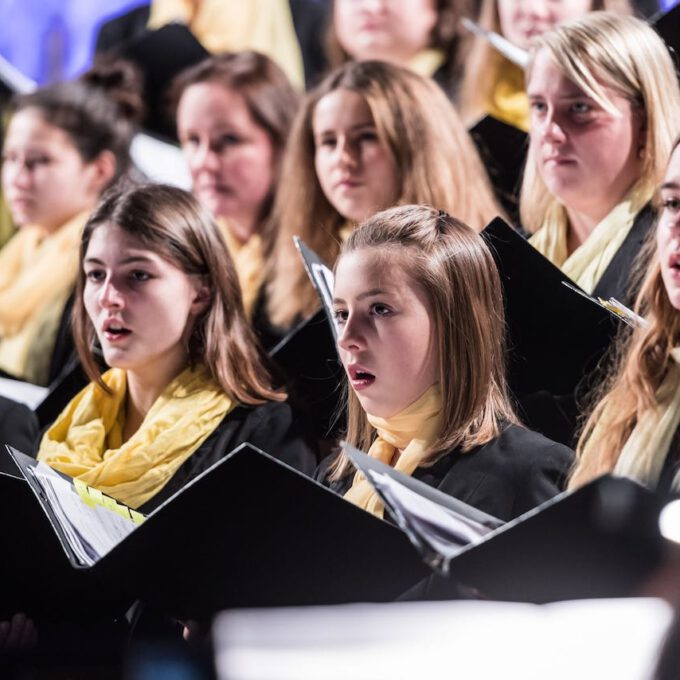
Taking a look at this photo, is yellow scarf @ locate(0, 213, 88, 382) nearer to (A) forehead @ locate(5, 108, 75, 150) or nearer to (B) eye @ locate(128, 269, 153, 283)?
(A) forehead @ locate(5, 108, 75, 150)

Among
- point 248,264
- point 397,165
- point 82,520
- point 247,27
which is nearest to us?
point 82,520

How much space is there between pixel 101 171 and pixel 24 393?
2.69ft

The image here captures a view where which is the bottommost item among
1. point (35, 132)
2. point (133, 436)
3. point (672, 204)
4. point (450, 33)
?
point (133, 436)

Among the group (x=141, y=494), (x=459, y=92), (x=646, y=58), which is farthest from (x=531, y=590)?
(x=459, y=92)

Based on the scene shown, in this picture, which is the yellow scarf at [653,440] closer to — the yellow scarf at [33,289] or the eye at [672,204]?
the eye at [672,204]

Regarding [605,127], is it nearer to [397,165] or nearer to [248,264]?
[397,165]

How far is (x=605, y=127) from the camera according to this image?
2072 millimetres

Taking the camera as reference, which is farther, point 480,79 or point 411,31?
point 411,31

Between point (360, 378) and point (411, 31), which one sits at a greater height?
point (411, 31)

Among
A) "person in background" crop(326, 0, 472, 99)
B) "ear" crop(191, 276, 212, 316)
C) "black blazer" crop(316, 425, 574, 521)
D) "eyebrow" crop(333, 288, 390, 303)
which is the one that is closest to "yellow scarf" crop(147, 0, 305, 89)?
"person in background" crop(326, 0, 472, 99)

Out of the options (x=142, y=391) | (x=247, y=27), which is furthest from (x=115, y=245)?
(x=247, y=27)

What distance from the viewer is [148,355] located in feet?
7.02

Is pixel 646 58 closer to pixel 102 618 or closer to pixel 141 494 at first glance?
pixel 141 494

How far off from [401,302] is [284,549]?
38cm
